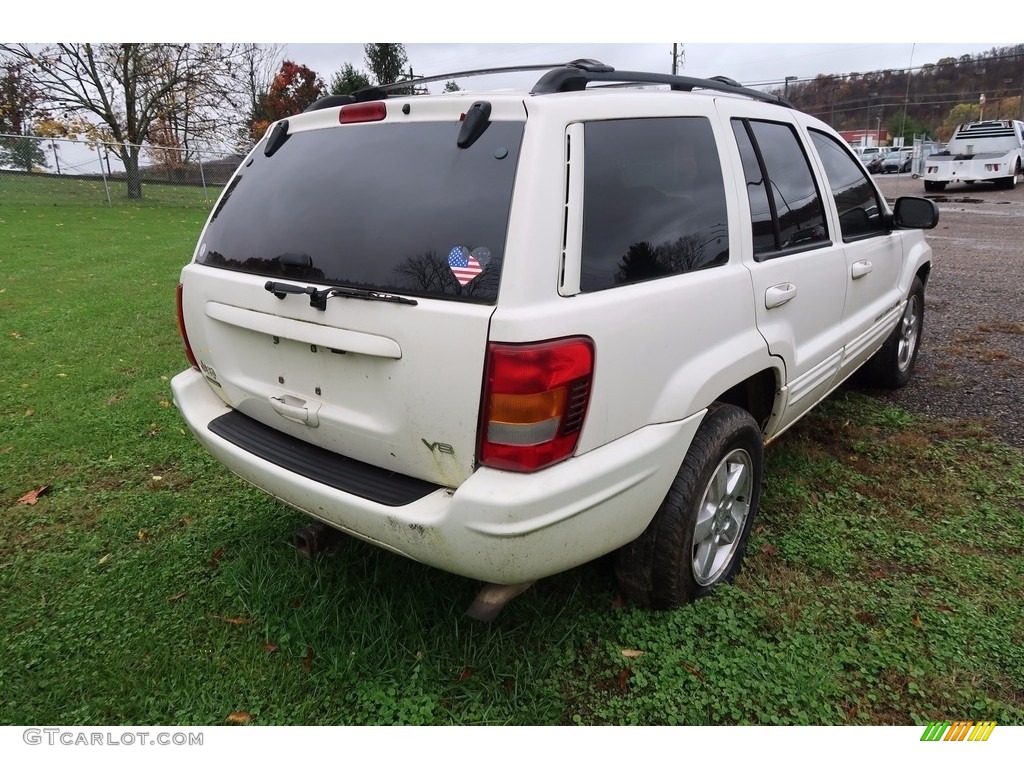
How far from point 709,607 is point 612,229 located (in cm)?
150

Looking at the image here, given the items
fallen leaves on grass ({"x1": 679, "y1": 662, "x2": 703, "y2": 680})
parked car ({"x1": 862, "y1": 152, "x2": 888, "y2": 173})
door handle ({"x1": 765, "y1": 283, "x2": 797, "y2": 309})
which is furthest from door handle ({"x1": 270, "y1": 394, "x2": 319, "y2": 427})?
parked car ({"x1": 862, "y1": 152, "x2": 888, "y2": 173})

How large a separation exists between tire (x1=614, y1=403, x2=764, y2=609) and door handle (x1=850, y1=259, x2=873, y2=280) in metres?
1.26

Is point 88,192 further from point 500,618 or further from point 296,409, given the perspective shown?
point 500,618

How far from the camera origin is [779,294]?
2.73 m

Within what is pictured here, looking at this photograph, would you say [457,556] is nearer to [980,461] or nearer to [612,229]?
[612,229]

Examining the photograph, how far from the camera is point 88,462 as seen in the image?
12.8ft

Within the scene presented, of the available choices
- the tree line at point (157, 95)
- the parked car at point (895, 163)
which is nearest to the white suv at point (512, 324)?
the tree line at point (157, 95)

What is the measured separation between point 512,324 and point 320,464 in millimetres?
912

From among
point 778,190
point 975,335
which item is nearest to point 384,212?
point 778,190

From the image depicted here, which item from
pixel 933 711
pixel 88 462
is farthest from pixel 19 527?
pixel 933 711

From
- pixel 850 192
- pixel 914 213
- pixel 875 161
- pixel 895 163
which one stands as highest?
pixel 875 161

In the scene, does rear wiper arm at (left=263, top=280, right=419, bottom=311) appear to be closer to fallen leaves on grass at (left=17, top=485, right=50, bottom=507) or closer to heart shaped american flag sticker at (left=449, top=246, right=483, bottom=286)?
heart shaped american flag sticker at (left=449, top=246, right=483, bottom=286)

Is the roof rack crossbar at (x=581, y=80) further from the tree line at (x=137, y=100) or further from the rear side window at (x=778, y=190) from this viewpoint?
the tree line at (x=137, y=100)

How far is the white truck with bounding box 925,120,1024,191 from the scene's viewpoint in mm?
20422
